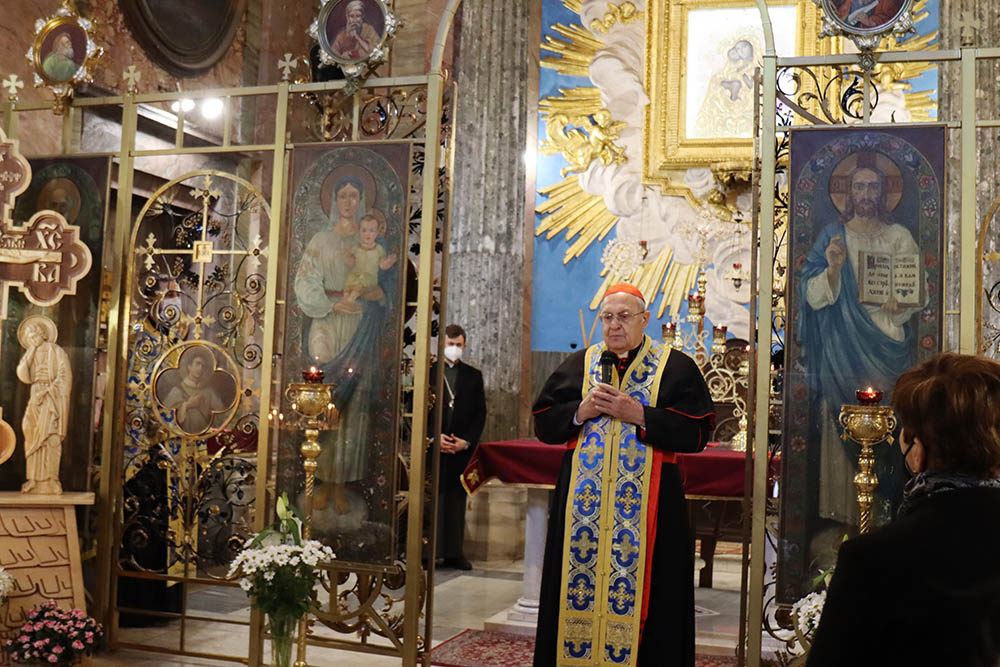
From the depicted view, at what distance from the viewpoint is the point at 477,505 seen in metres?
10.5

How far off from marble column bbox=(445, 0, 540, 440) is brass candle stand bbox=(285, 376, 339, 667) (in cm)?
483

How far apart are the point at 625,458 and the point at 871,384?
1270mm

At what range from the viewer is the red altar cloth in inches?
270

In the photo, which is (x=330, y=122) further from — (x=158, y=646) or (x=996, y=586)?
(x=996, y=586)

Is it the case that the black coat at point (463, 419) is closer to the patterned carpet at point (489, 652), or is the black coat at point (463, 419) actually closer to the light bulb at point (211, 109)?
the patterned carpet at point (489, 652)

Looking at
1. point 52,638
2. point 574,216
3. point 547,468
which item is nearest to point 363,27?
point 547,468

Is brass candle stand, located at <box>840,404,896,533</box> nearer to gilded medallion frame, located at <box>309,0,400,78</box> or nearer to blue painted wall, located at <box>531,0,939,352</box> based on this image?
gilded medallion frame, located at <box>309,0,400,78</box>

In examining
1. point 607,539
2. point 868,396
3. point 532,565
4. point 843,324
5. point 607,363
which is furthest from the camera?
point 532,565

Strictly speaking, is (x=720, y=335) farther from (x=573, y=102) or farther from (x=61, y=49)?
→ (x=61, y=49)

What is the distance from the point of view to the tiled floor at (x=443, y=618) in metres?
6.59

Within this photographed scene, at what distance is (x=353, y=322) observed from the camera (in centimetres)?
615

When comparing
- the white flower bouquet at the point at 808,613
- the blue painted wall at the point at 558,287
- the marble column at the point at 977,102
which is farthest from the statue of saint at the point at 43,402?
the marble column at the point at 977,102

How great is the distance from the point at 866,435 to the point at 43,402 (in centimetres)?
451

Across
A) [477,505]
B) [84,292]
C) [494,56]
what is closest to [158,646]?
[84,292]
